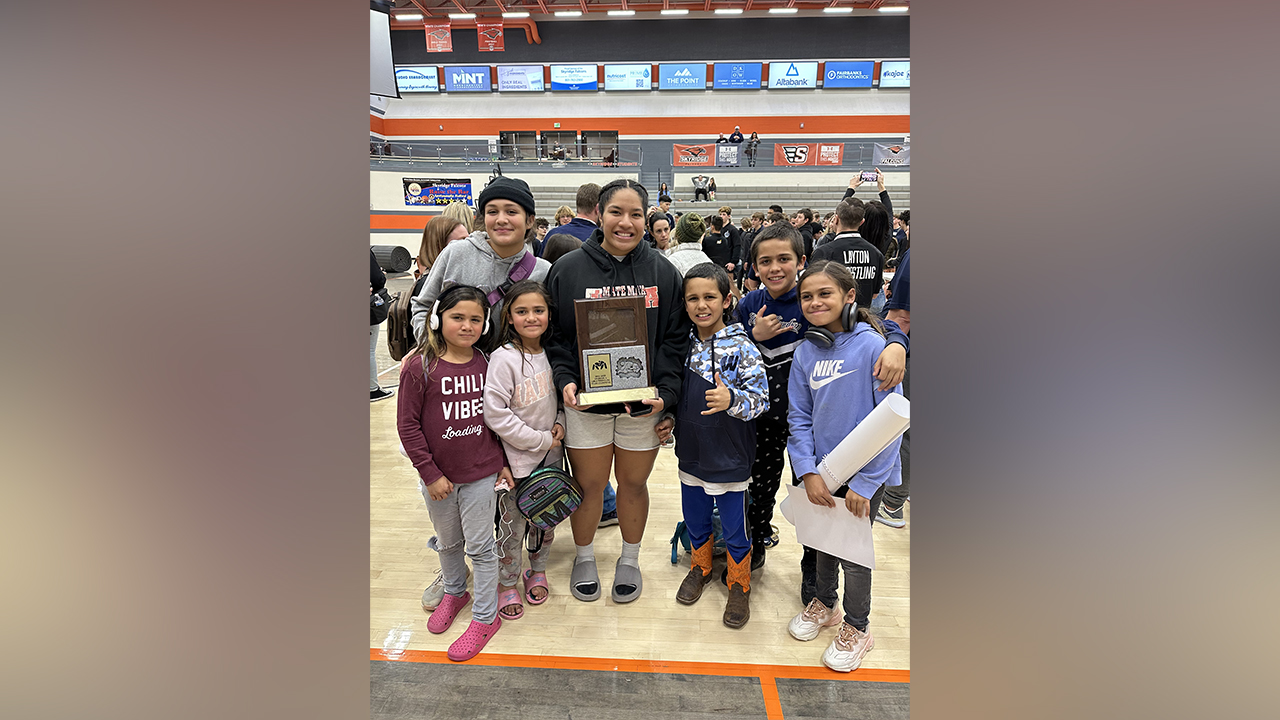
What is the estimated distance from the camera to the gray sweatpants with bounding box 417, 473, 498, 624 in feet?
6.57

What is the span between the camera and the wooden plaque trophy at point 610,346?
192 cm

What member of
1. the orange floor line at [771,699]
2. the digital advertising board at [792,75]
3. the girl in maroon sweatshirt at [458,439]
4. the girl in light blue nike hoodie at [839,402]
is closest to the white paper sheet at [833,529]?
the girl in light blue nike hoodie at [839,402]

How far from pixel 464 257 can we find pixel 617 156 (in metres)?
15.7

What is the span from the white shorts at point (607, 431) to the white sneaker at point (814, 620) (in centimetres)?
85

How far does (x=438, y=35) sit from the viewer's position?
18.2 m

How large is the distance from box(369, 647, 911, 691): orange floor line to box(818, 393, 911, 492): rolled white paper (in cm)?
63

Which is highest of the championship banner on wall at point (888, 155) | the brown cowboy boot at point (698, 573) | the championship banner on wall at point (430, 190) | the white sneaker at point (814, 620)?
the championship banner on wall at point (888, 155)

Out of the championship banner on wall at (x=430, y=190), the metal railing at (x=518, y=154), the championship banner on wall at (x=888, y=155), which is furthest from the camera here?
the metal railing at (x=518, y=154)

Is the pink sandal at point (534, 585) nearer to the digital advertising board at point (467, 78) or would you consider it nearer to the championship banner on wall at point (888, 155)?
the championship banner on wall at point (888, 155)
